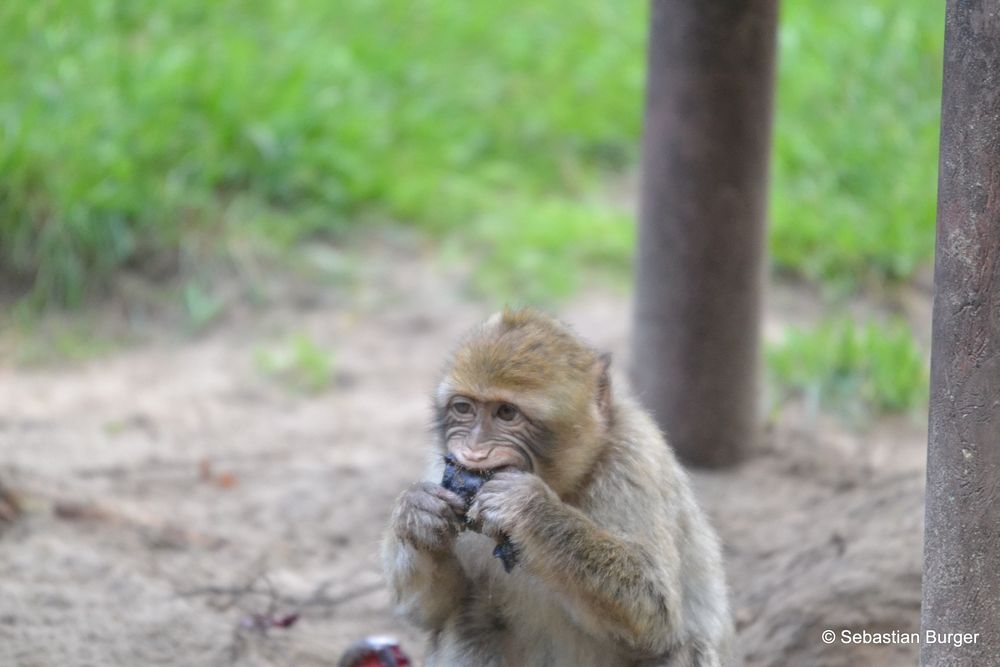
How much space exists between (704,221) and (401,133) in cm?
416

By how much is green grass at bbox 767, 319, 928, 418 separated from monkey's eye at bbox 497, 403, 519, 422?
140 inches

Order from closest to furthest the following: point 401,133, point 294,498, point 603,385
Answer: point 603,385 < point 294,498 < point 401,133

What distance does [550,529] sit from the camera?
349cm

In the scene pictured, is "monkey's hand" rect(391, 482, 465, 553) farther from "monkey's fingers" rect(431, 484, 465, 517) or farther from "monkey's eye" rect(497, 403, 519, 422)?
"monkey's eye" rect(497, 403, 519, 422)

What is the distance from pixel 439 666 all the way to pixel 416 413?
10.2 ft

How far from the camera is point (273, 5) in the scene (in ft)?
31.8

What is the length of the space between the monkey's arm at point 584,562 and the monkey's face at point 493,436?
9cm

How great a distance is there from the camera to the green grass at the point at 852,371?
691cm

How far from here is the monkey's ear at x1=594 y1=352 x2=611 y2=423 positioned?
3.89 meters

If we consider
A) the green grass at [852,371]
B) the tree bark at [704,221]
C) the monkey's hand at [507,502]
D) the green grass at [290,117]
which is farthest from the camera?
the green grass at [290,117]

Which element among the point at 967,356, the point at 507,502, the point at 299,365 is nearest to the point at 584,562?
the point at 507,502

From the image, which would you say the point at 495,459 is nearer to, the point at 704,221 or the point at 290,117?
the point at 704,221

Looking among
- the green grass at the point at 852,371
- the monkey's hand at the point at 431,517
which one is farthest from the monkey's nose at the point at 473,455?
the green grass at the point at 852,371

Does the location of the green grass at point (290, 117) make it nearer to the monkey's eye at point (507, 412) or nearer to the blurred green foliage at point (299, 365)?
the blurred green foliage at point (299, 365)
